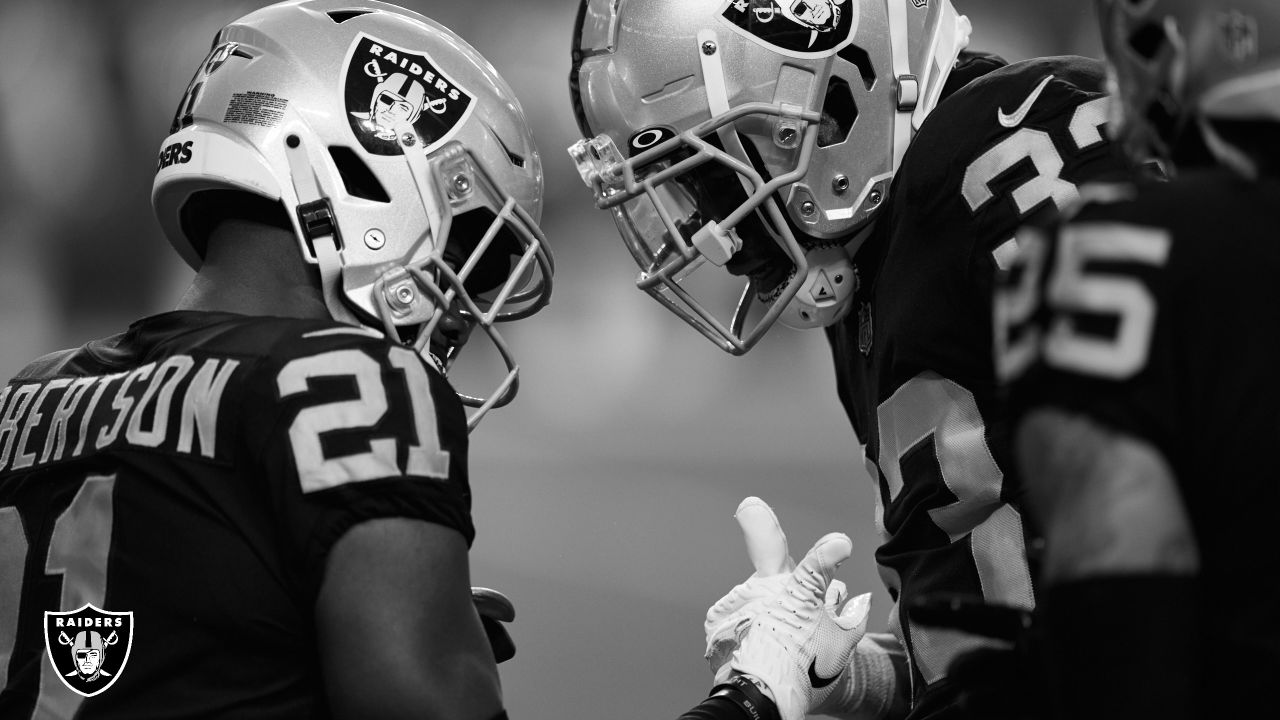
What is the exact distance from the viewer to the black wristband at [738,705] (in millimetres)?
1926

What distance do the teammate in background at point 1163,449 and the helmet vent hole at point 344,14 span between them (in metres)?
1.17

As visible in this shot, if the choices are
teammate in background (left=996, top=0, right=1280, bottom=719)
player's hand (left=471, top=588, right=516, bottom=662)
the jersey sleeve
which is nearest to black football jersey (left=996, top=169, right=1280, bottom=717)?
teammate in background (left=996, top=0, right=1280, bottom=719)

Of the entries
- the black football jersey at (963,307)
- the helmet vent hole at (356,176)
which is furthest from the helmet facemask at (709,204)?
the helmet vent hole at (356,176)

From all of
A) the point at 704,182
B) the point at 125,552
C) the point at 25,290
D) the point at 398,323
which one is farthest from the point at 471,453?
the point at 125,552

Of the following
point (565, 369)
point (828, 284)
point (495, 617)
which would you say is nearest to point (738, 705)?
point (495, 617)

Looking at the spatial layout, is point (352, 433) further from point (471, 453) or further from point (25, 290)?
point (25, 290)

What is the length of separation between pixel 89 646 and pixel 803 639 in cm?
99

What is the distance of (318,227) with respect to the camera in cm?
161

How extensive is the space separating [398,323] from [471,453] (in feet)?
7.35

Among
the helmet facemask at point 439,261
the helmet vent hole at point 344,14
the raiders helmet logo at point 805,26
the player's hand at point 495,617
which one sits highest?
the helmet vent hole at point 344,14

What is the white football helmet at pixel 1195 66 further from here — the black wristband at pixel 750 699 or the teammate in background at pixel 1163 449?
the black wristband at pixel 750 699

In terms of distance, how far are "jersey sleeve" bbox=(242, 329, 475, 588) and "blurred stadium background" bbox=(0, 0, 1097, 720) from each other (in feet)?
5.46

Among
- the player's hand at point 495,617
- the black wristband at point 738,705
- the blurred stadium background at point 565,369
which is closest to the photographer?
the player's hand at point 495,617

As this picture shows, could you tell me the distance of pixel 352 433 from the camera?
1.32 metres
